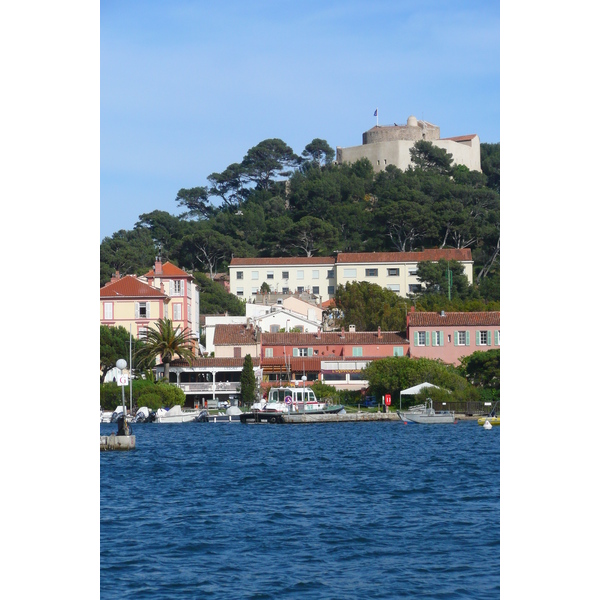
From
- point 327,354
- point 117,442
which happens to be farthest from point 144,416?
point 117,442

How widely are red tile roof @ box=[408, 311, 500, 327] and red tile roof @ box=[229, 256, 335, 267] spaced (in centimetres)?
2010

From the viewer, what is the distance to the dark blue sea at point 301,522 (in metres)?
8.14

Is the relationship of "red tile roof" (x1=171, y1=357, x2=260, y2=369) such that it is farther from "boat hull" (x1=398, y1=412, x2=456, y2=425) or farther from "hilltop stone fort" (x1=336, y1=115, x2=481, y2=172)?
"hilltop stone fort" (x1=336, y1=115, x2=481, y2=172)

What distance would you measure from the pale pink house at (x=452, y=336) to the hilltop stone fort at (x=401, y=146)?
34.5 meters

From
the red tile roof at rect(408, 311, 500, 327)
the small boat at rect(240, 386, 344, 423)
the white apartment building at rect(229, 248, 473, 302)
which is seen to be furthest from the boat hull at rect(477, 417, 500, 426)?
the white apartment building at rect(229, 248, 473, 302)

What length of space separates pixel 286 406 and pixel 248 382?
9.12ft

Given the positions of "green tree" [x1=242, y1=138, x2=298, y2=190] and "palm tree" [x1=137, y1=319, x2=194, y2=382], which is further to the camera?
"green tree" [x1=242, y1=138, x2=298, y2=190]

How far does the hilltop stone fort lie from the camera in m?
74.1

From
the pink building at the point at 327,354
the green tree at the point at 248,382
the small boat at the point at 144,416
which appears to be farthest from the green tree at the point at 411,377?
the small boat at the point at 144,416

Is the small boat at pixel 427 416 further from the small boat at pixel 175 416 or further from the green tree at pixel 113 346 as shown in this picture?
the green tree at pixel 113 346

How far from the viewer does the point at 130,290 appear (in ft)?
144

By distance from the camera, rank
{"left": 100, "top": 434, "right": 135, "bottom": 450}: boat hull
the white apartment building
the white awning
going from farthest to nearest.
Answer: the white apartment building
the white awning
{"left": 100, "top": 434, "right": 135, "bottom": 450}: boat hull
